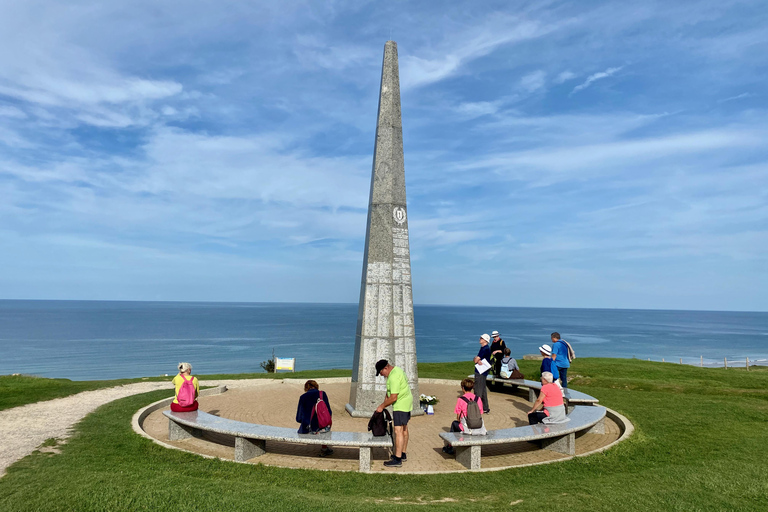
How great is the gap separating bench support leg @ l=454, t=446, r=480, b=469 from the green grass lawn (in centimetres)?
43

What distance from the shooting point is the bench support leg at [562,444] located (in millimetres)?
8492

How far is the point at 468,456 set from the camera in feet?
25.8

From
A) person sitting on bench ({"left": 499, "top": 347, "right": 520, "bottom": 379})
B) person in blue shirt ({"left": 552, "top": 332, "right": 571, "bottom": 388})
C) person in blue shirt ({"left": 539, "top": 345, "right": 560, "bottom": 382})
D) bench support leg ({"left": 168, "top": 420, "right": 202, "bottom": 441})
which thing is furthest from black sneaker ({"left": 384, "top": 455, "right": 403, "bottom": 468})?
person sitting on bench ({"left": 499, "top": 347, "right": 520, "bottom": 379})

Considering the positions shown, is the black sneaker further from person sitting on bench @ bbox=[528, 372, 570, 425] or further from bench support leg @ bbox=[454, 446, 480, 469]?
person sitting on bench @ bbox=[528, 372, 570, 425]

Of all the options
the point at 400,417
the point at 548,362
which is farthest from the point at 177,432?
the point at 548,362

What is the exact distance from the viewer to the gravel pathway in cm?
847

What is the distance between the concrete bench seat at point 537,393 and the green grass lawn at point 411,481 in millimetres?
1526

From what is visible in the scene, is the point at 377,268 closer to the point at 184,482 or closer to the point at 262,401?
the point at 262,401

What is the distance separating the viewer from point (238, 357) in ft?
217

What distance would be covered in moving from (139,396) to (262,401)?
3.36 m

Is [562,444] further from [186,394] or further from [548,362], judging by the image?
[186,394]

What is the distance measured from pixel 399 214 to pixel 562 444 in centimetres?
629

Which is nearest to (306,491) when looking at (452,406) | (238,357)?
(452,406)

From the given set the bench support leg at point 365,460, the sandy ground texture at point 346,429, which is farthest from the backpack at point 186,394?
the bench support leg at point 365,460
